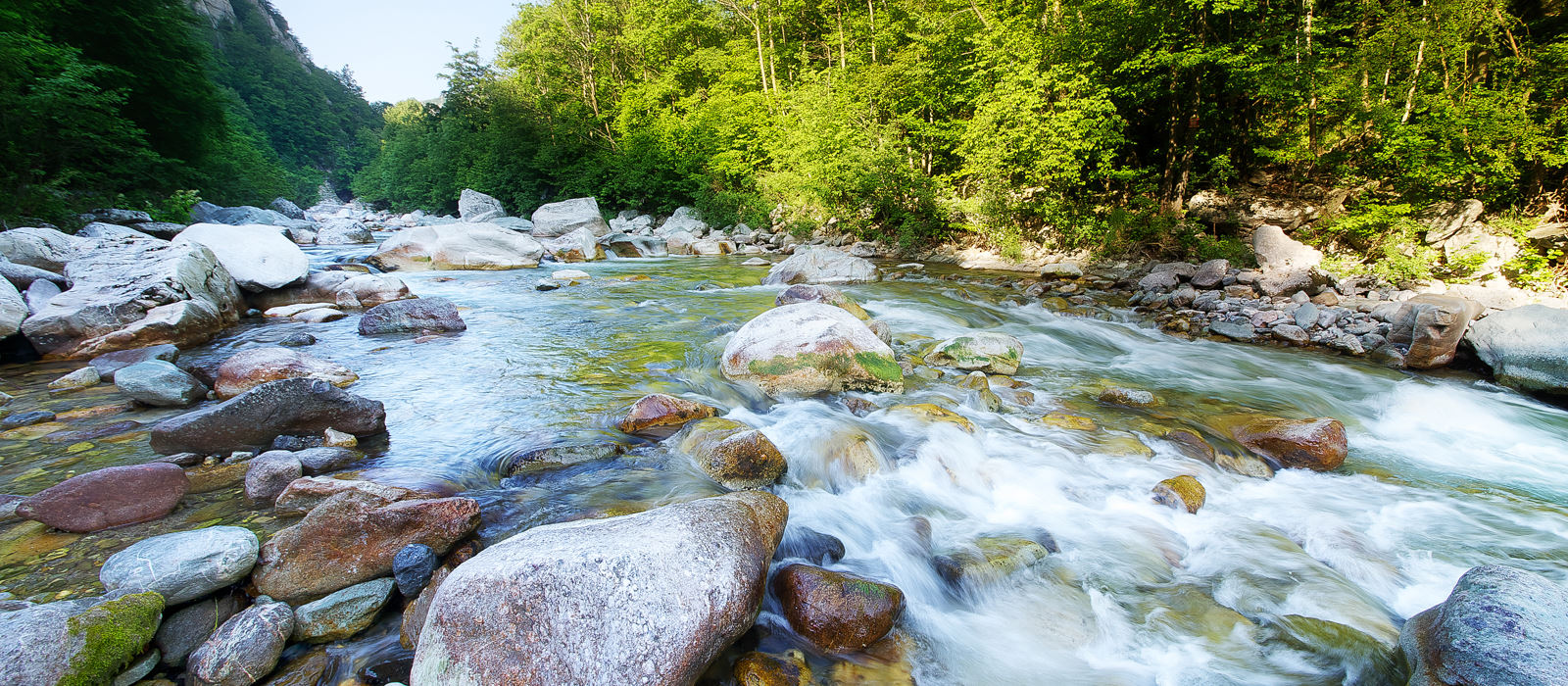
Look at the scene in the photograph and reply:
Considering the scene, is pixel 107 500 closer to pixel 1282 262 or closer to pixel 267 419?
pixel 267 419

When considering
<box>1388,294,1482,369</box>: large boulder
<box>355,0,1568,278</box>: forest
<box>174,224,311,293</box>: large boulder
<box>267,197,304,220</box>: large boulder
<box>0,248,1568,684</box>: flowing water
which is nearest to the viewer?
<box>0,248,1568,684</box>: flowing water

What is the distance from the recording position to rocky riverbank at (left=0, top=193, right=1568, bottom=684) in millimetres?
2348

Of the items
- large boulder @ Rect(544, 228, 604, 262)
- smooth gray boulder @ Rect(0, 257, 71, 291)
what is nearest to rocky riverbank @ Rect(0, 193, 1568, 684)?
smooth gray boulder @ Rect(0, 257, 71, 291)

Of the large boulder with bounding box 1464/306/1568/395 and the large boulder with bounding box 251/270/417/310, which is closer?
the large boulder with bounding box 1464/306/1568/395

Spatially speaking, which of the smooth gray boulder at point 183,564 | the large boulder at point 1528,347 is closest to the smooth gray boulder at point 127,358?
the smooth gray boulder at point 183,564

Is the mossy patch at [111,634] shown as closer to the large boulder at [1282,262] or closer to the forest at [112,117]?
the forest at [112,117]

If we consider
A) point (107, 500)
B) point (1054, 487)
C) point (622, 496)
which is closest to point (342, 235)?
point (107, 500)

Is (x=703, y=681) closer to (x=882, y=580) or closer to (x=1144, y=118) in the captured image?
(x=882, y=580)

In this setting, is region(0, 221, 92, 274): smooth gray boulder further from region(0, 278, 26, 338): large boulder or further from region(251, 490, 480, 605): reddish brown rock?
region(251, 490, 480, 605): reddish brown rock

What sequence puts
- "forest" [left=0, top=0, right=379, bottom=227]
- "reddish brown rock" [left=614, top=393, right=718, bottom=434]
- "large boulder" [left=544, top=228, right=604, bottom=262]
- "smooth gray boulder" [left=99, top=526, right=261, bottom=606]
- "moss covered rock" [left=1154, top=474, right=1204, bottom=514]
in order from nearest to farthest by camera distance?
"smooth gray boulder" [left=99, top=526, right=261, bottom=606] → "moss covered rock" [left=1154, top=474, right=1204, bottom=514] → "reddish brown rock" [left=614, top=393, right=718, bottom=434] → "forest" [left=0, top=0, right=379, bottom=227] → "large boulder" [left=544, top=228, right=604, bottom=262]

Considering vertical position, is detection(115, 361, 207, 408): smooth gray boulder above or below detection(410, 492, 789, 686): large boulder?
above

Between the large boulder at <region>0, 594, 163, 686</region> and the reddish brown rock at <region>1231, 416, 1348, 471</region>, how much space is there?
7448mm

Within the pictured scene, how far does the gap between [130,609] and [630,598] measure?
2.08m

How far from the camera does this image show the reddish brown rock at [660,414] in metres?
5.05
